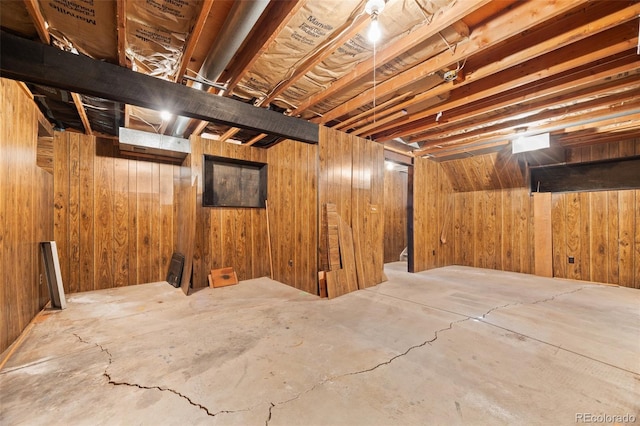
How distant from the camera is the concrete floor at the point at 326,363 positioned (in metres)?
1.32

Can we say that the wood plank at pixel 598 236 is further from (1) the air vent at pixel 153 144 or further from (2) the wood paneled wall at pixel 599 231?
(1) the air vent at pixel 153 144

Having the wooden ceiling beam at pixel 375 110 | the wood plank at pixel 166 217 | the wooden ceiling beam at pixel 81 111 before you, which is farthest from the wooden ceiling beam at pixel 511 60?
the wood plank at pixel 166 217

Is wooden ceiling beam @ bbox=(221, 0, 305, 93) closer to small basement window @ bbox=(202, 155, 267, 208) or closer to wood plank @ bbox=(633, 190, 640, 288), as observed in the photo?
small basement window @ bbox=(202, 155, 267, 208)

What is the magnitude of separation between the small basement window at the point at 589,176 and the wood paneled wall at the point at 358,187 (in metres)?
3.26

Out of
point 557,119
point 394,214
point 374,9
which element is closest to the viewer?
point 374,9

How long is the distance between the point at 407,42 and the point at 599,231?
477 cm

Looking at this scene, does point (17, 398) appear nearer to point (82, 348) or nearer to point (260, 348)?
point (82, 348)

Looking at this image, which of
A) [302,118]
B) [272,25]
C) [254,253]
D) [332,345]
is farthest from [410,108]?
[254,253]

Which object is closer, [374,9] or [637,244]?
[374,9]

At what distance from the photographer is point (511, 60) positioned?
205cm

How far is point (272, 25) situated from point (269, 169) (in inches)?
113

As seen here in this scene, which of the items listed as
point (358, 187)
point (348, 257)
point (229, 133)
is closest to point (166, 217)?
point (229, 133)

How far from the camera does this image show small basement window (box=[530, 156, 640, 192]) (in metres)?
3.92

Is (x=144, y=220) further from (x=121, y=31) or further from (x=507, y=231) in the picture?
(x=507, y=231)
